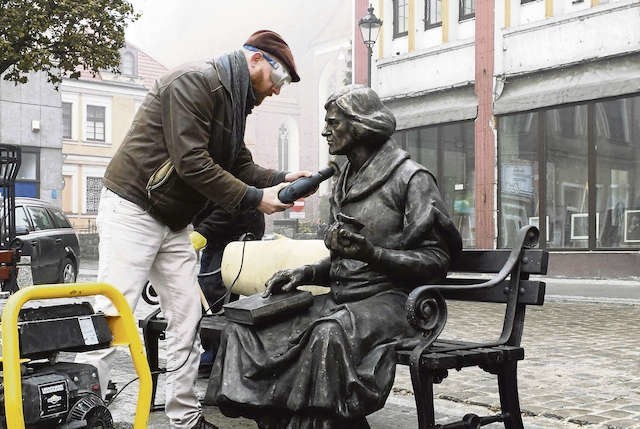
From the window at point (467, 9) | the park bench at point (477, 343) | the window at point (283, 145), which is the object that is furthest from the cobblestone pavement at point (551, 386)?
the window at point (283, 145)

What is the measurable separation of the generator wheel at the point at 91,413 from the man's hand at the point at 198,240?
2.25 metres

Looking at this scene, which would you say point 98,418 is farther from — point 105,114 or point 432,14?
point 105,114

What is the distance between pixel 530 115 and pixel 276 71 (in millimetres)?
15635

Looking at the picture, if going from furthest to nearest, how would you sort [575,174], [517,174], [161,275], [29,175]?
[29,175] < [517,174] < [575,174] < [161,275]

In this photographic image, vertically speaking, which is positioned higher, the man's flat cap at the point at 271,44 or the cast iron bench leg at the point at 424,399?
the man's flat cap at the point at 271,44

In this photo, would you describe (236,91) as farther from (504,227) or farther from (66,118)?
(66,118)

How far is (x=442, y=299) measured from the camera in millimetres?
3545

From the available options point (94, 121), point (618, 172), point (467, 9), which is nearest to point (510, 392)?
point (618, 172)

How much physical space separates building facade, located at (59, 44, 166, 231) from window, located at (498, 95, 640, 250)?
30.9m

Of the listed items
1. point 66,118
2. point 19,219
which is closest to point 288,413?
point 19,219

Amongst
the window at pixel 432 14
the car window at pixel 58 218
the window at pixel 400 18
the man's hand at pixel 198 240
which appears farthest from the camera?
the window at pixel 400 18

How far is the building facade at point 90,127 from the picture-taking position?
46.5 m

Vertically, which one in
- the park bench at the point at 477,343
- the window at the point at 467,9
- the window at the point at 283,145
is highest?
the window at the point at 283,145

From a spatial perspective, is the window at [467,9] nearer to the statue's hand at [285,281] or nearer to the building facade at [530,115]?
the building facade at [530,115]
